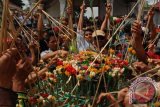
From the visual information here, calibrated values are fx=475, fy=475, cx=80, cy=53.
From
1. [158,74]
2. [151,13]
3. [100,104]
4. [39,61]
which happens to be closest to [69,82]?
[100,104]

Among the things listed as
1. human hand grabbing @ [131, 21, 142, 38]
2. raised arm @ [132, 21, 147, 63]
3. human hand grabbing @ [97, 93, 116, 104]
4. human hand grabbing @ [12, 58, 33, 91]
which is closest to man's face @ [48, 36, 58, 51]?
raised arm @ [132, 21, 147, 63]

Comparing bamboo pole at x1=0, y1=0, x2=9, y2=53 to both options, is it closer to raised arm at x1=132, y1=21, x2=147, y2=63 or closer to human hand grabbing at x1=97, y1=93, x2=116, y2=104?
human hand grabbing at x1=97, y1=93, x2=116, y2=104

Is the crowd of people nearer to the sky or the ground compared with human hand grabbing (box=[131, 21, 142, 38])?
nearer to the ground

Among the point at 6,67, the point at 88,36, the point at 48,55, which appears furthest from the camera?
the point at 88,36

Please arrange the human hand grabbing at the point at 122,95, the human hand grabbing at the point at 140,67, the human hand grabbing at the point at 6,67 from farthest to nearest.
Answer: the human hand grabbing at the point at 140,67
the human hand grabbing at the point at 122,95
the human hand grabbing at the point at 6,67

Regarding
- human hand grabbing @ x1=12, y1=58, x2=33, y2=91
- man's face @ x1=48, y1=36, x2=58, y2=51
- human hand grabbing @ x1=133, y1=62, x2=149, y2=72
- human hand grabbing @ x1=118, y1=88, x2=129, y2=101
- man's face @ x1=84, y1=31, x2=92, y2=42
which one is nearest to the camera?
human hand grabbing @ x1=12, y1=58, x2=33, y2=91

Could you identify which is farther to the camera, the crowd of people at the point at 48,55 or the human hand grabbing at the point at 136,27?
the human hand grabbing at the point at 136,27

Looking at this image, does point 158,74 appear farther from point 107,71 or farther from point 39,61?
point 39,61

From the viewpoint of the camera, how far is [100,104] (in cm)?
376

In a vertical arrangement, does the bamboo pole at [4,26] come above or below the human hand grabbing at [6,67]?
above

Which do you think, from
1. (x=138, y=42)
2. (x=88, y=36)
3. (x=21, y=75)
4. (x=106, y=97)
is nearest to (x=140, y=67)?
(x=138, y=42)

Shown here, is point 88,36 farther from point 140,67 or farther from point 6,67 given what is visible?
point 6,67

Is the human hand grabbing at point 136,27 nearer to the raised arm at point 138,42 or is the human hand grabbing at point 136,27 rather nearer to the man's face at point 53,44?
the raised arm at point 138,42

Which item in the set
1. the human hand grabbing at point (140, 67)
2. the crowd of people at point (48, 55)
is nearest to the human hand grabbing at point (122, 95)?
the crowd of people at point (48, 55)
